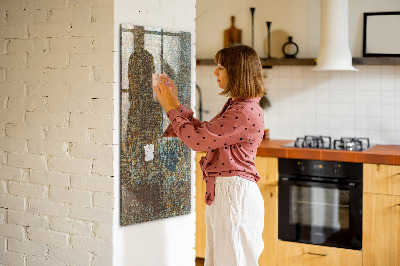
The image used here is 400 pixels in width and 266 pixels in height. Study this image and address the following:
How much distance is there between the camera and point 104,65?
275 cm

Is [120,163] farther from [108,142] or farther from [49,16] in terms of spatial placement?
[49,16]

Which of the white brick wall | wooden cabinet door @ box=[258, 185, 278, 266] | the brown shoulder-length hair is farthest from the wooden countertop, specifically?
the white brick wall

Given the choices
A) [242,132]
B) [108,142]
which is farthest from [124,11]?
[242,132]

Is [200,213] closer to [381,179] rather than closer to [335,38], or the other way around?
[381,179]

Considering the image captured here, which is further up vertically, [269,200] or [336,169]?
[336,169]

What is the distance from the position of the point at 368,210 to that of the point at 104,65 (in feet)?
6.90

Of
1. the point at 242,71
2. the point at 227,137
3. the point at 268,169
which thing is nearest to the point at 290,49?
the point at 268,169

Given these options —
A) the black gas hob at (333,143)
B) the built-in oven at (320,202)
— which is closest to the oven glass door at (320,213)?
the built-in oven at (320,202)

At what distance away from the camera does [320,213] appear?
13.4 feet

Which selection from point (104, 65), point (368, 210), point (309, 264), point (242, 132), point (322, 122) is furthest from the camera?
point (322, 122)

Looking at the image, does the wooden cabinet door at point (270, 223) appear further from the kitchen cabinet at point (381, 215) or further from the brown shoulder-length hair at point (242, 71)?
the brown shoulder-length hair at point (242, 71)

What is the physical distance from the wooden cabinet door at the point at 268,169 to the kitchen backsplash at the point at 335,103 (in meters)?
0.67

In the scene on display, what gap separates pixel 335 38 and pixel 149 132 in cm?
198

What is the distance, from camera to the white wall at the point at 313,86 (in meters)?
4.45
